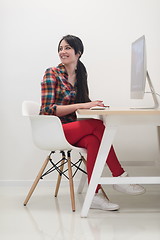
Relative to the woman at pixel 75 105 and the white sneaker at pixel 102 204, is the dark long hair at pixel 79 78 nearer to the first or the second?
the woman at pixel 75 105

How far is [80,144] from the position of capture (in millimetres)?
2816

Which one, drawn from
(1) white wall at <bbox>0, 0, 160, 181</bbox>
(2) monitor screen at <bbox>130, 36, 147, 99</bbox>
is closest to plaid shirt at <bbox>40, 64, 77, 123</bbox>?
(2) monitor screen at <bbox>130, 36, 147, 99</bbox>

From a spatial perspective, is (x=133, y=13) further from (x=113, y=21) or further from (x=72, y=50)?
(x=72, y=50)

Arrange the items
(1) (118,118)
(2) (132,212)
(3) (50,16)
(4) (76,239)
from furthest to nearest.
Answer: (3) (50,16), (2) (132,212), (1) (118,118), (4) (76,239)

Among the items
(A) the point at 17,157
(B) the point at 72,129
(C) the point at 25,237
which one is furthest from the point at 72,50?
(C) the point at 25,237

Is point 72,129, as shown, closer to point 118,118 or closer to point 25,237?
point 118,118

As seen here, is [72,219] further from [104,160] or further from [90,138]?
[90,138]

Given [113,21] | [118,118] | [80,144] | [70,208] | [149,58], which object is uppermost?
[113,21]

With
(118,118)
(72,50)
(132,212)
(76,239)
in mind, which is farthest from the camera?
(72,50)

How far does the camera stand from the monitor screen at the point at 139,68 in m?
2.60

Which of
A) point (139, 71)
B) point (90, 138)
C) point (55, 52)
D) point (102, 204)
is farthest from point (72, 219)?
point (55, 52)

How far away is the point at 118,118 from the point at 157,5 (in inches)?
60.1

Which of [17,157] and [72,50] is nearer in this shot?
[72,50]

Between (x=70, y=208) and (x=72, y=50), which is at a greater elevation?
(x=72, y=50)
